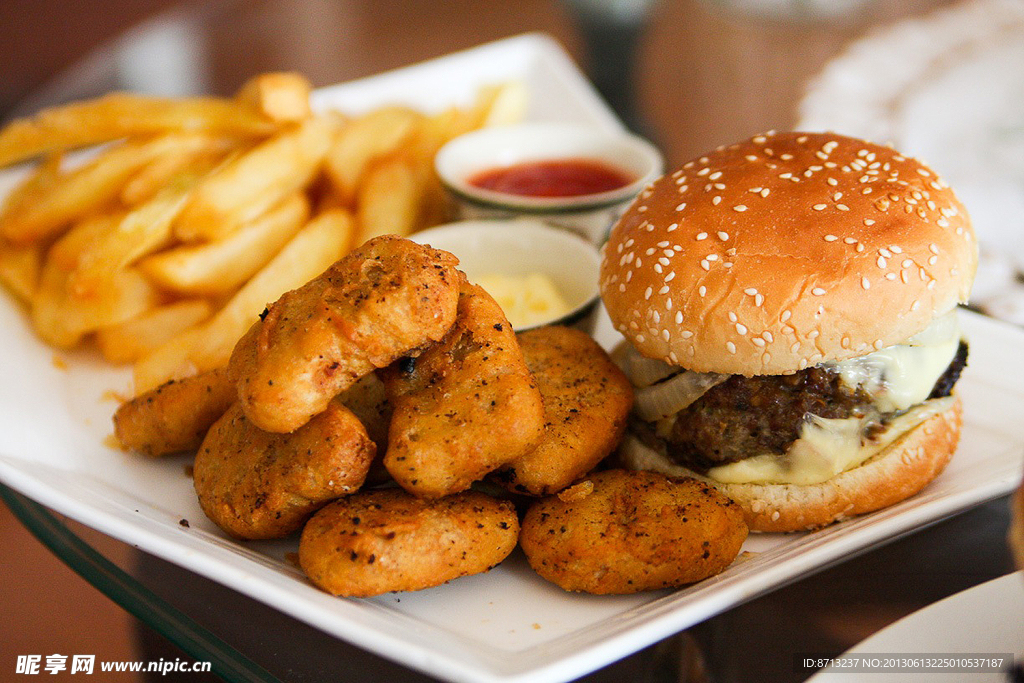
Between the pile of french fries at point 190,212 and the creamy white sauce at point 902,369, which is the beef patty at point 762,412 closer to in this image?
the creamy white sauce at point 902,369

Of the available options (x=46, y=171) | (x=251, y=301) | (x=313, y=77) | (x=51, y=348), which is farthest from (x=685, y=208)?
(x=313, y=77)

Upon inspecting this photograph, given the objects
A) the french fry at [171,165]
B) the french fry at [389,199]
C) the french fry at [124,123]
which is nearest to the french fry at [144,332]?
the french fry at [171,165]

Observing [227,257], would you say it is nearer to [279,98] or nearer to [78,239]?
[78,239]

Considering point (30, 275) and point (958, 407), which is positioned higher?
point (30, 275)

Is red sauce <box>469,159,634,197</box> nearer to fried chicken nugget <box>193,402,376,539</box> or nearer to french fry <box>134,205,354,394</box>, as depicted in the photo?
french fry <box>134,205,354,394</box>

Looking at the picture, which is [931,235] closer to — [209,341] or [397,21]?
[209,341]

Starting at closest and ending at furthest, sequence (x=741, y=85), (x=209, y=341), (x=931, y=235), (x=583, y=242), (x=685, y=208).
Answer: (x=931, y=235)
(x=685, y=208)
(x=209, y=341)
(x=583, y=242)
(x=741, y=85)
